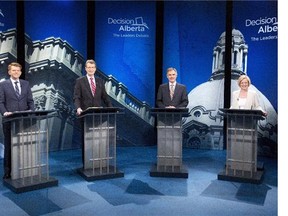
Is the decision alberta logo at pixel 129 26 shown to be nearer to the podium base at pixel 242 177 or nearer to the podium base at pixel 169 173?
the podium base at pixel 169 173

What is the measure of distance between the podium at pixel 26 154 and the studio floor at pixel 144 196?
3.5 inches

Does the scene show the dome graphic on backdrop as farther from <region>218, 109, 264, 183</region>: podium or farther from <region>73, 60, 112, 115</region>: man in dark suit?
<region>73, 60, 112, 115</region>: man in dark suit

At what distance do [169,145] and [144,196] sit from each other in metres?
1.08

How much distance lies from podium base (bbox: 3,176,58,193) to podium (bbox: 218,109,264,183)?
7.26ft

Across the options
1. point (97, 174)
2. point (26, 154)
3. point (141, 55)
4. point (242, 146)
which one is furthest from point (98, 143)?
point (141, 55)

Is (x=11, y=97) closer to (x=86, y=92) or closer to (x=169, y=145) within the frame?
(x=86, y=92)

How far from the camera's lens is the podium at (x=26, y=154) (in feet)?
12.3

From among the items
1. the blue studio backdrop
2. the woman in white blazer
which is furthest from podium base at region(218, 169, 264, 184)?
the blue studio backdrop

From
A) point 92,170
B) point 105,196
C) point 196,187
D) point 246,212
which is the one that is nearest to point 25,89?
point 92,170

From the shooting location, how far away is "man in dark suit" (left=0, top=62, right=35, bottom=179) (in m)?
3.95

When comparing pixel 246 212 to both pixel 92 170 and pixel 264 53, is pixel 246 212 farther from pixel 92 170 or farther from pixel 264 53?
pixel 264 53

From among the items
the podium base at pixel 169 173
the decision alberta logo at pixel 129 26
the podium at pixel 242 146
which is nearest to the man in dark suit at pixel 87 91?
the podium base at pixel 169 173

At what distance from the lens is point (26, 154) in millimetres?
3855

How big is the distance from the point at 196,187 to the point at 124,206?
3.64ft
